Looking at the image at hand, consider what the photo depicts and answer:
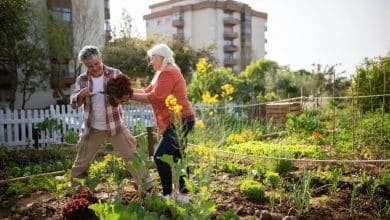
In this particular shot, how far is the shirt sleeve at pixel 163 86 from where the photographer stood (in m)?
3.61

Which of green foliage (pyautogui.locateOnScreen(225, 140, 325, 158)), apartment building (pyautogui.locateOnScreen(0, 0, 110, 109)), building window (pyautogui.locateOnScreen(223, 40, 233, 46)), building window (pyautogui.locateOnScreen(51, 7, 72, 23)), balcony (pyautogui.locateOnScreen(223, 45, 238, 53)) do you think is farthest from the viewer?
building window (pyautogui.locateOnScreen(223, 40, 233, 46))

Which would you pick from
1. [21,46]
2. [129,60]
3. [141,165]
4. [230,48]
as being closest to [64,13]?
[21,46]

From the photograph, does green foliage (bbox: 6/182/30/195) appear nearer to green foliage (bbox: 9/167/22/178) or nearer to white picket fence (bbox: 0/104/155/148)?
green foliage (bbox: 9/167/22/178)

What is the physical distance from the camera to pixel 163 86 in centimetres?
361

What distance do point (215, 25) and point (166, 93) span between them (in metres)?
42.6

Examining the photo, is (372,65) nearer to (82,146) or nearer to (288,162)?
(288,162)

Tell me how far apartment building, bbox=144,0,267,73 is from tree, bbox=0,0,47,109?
26767mm

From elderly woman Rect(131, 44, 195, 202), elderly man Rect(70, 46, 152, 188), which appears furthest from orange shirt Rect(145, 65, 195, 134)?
elderly man Rect(70, 46, 152, 188)

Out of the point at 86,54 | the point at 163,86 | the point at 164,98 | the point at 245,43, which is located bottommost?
the point at 164,98

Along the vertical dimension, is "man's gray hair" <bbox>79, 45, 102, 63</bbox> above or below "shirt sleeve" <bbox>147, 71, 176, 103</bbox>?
above

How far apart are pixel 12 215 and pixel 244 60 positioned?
155 feet

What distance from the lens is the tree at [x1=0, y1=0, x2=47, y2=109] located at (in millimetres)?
→ 14962

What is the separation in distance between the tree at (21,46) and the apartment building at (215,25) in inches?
1054

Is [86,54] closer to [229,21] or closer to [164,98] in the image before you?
[164,98]
